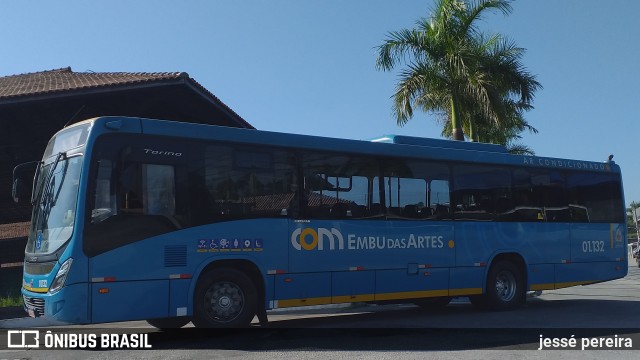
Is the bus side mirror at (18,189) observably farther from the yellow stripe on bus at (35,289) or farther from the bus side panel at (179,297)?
the bus side panel at (179,297)

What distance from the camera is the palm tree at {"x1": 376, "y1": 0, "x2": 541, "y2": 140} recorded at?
20266 millimetres

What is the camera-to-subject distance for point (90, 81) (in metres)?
18.8

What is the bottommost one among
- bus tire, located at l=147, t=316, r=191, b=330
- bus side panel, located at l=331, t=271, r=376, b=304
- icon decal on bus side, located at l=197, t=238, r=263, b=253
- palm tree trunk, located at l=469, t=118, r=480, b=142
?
bus tire, located at l=147, t=316, r=191, b=330

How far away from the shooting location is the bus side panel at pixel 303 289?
431 inches

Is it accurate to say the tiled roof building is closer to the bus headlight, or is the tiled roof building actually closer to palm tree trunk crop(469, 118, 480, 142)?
palm tree trunk crop(469, 118, 480, 142)

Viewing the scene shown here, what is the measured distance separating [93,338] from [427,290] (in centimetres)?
622

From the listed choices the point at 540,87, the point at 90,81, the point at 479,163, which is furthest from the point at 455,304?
the point at 90,81

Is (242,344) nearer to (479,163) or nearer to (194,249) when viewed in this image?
(194,249)

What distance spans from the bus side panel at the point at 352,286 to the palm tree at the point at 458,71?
9.37 meters

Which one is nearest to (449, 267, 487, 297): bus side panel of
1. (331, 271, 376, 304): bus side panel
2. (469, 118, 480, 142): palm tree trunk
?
(331, 271, 376, 304): bus side panel

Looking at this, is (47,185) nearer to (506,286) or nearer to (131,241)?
(131,241)

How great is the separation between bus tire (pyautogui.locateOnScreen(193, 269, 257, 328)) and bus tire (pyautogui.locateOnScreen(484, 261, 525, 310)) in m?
5.97

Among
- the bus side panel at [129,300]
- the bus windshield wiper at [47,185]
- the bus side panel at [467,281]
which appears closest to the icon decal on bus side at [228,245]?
the bus side panel at [129,300]

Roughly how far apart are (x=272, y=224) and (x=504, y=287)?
632 centimetres
